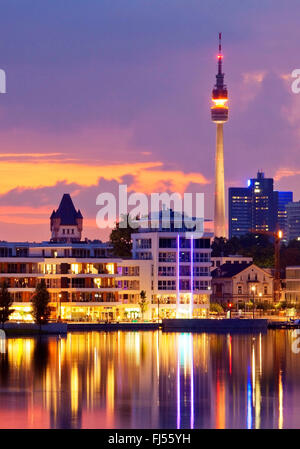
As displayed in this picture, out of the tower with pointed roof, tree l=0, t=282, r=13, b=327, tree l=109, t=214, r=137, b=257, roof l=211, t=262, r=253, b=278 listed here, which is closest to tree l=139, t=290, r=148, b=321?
tree l=109, t=214, r=137, b=257

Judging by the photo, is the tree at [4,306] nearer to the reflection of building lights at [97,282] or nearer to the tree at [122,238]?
the reflection of building lights at [97,282]

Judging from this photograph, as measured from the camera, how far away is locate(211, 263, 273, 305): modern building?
184 m

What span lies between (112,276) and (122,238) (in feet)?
89.6

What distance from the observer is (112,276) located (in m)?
151

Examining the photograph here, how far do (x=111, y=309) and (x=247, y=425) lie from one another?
9346cm

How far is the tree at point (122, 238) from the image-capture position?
176750 millimetres

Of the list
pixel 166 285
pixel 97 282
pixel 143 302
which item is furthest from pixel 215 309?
pixel 97 282

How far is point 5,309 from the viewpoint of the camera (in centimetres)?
12850

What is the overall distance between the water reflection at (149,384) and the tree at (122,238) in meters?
61.3

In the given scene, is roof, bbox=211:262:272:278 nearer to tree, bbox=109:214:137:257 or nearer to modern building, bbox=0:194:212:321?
tree, bbox=109:214:137:257

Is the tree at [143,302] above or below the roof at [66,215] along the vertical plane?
below

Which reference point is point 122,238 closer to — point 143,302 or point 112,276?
point 143,302

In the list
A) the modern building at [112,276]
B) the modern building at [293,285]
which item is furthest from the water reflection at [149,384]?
the modern building at [293,285]

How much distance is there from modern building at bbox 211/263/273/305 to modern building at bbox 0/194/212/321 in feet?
93.1
